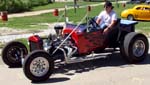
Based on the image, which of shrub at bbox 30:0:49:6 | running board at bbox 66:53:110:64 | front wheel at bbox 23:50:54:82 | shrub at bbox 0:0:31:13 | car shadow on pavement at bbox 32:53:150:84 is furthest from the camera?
shrub at bbox 30:0:49:6

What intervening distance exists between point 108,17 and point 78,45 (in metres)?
1.29

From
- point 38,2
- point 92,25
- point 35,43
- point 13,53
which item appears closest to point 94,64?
point 92,25

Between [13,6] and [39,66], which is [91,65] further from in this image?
[13,6]

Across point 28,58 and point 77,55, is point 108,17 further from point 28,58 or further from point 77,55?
point 28,58

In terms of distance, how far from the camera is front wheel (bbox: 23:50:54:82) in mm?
8641

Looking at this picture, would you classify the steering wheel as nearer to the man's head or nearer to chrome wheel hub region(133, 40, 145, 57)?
the man's head

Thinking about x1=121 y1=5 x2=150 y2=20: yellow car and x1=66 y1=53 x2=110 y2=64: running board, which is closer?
x1=66 y1=53 x2=110 y2=64: running board

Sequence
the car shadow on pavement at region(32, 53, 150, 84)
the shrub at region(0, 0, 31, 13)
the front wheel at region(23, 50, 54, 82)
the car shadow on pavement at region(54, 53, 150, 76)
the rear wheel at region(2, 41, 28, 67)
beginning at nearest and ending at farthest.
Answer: the front wheel at region(23, 50, 54, 82) < the car shadow on pavement at region(32, 53, 150, 84) < the car shadow on pavement at region(54, 53, 150, 76) < the rear wheel at region(2, 41, 28, 67) < the shrub at region(0, 0, 31, 13)

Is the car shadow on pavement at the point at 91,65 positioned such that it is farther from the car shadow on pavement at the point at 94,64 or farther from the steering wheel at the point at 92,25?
the steering wheel at the point at 92,25

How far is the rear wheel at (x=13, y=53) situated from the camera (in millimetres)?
10219

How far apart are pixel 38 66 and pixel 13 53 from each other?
164cm

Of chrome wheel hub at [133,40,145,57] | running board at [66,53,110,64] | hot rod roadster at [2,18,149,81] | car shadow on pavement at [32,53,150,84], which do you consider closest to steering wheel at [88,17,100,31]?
hot rod roadster at [2,18,149,81]

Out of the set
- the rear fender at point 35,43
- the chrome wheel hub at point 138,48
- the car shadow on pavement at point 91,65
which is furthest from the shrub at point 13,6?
the rear fender at point 35,43

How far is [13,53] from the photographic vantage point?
1026cm
